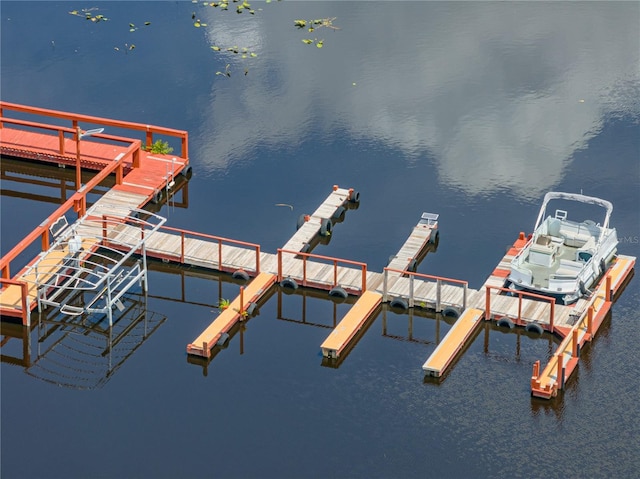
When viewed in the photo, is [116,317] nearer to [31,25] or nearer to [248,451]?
[248,451]

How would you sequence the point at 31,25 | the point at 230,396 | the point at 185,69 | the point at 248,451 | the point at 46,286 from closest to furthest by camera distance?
the point at 248,451 < the point at 230,396 < the point at 46,286 < the point at 185,69 < the point at 31,25

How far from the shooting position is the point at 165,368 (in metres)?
83.8

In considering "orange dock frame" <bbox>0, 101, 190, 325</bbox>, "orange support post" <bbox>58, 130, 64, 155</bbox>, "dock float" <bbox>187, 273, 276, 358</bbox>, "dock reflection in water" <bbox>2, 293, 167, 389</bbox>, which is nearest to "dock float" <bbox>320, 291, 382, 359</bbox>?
"dock float" <bbox>187, 273, 276, 358</bbox>

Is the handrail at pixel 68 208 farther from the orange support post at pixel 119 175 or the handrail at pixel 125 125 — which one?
the handrail at pixel 125 125

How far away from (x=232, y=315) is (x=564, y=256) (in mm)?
21856

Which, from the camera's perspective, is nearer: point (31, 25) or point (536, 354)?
point (536, 354)

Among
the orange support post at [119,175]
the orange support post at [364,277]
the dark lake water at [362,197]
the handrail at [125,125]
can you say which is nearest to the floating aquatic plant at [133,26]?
the dark lake water at [362,197]

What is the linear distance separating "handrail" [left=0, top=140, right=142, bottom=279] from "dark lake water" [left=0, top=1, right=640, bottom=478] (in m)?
4.88

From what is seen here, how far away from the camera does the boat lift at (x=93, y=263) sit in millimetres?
87938

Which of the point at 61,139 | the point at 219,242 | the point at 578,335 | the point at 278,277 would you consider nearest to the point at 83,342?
the point at 219,242

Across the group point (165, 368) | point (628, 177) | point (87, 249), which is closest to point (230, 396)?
point (165, 368)

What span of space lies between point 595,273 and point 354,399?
20045 millimetres

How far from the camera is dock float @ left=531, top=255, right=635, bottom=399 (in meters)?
79.7

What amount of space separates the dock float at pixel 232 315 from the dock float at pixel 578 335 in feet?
60.1
